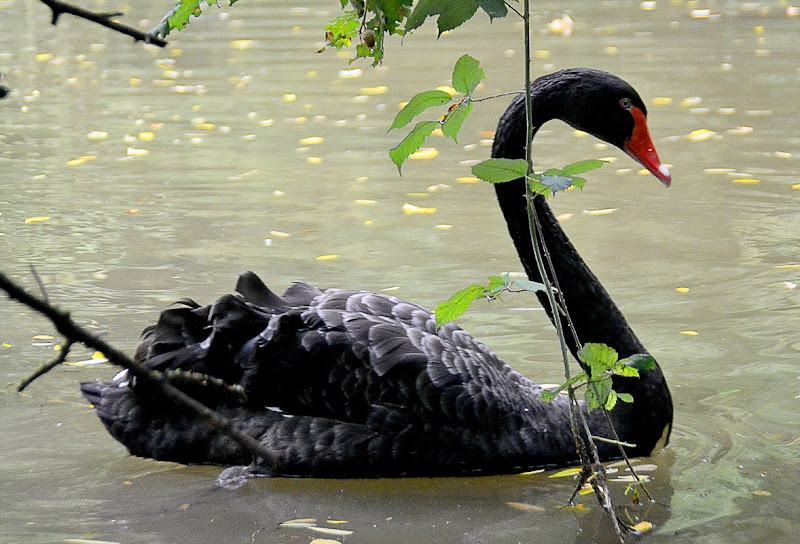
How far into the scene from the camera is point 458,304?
8.12 feet

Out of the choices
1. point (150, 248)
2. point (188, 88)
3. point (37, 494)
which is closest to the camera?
point (37, 494)

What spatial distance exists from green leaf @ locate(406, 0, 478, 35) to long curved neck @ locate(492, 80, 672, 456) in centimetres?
150

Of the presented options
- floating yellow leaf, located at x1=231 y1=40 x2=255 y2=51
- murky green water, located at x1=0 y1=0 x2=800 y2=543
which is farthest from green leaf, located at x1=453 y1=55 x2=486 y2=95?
floating yellow leaf, located at x1=231 y1=40 x2=255 y2=51

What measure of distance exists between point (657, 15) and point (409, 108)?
40.0 feet

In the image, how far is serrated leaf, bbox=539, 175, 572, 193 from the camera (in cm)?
217

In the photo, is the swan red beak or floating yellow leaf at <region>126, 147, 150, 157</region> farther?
floating yellow leaf at <region>126, 147, 150, 157</region>

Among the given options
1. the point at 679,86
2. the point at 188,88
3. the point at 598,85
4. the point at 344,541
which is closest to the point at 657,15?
the point at 679,86

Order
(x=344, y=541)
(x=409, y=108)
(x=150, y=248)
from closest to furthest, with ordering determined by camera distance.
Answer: (x=409, y=108) → (x=344, y=541) → (x=150, y=248)

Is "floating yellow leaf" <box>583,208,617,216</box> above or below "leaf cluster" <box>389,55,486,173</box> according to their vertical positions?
below

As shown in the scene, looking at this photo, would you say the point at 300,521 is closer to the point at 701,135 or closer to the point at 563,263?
the point at 563,263

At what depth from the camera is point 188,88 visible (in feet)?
32.1

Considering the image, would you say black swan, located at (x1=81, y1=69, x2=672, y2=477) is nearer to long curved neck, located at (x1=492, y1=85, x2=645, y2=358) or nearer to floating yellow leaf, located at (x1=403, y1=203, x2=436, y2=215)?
long curved neck, located at (x1=492, y1=85, x2=645, y2=358)

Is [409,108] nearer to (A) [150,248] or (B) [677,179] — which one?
(A) [150,248]

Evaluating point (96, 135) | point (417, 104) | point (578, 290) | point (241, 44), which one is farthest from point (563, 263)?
point (241, 44)
